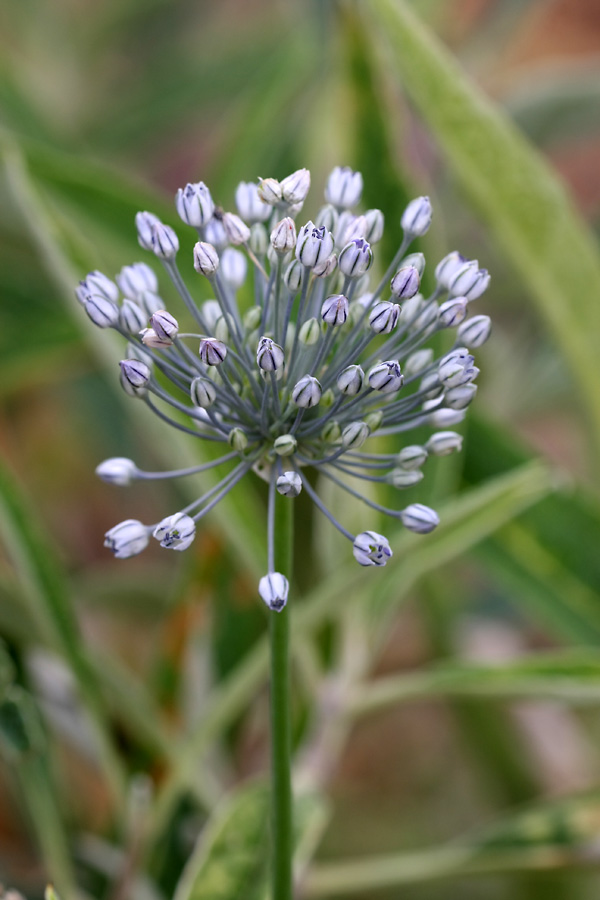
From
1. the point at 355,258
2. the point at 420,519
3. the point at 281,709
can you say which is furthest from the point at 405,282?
the point at 281,709

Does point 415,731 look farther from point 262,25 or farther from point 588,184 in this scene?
point 588,184

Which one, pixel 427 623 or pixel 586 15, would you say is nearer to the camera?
pixel 427 623

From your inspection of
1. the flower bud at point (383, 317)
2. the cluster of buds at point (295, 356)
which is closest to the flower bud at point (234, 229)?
the cluster of buds at point (295, 356)

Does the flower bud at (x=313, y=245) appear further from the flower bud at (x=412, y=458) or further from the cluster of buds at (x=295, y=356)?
the flower bud at (x=412, y=458)

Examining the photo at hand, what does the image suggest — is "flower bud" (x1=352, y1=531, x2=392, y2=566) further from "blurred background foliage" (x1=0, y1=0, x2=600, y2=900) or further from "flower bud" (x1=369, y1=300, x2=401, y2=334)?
"blurred background foliage" (x1=0, y1=0, x2=600, y2=900)

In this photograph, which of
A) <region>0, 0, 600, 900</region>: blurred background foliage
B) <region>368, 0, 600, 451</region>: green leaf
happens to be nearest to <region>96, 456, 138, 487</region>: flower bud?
<region>0, 0, 600, 900</region>: blurred background foliage

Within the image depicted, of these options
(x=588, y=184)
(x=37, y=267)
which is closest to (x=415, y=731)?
(x=37, y=267)

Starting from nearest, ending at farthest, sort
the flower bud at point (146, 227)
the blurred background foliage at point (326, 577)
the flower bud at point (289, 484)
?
the flower bud at point (289, 484) < the flower bud at point (146, 227) < the blurred background foliage at point (326, 577)
